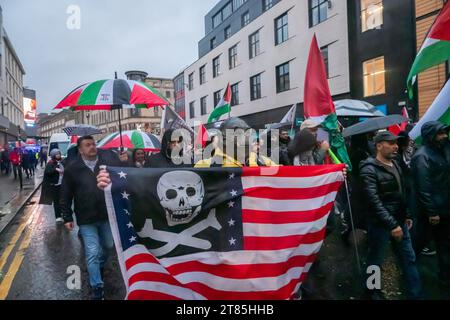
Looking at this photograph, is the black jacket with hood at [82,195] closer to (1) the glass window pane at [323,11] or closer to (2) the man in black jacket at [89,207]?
(2) the man in black jacket at [89,207]

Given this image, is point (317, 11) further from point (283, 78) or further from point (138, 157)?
point (138, 157)

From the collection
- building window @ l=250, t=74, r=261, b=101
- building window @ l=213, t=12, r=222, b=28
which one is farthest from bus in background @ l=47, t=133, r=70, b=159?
building window @ l=213, t=12, r=222, b=28

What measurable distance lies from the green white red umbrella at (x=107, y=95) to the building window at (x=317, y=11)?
17123 mm

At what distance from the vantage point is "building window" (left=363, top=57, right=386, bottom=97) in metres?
16.4

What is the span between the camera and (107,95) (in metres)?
5.08

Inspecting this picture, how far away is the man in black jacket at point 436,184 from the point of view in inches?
162

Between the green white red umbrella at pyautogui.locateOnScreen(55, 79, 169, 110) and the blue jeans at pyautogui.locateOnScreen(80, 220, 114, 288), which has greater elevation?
the green white red umbrella at pyautogui.locateOnScreen(55, 79, 169, 110)

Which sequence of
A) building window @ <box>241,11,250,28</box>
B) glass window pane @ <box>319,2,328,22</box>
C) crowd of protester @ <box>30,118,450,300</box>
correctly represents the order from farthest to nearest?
building window @ <box>241,11,250,28</box>
glass window pane @ <box>319,2,328,22</box>
crowd of protester @ <box>30,118,450,300</box>

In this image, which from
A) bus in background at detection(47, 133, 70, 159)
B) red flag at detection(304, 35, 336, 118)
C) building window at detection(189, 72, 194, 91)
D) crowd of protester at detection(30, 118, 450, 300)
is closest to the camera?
crowd of protester at detection(30, 118, 450, 300)

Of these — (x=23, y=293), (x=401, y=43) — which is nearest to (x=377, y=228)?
(x=23, y=293)

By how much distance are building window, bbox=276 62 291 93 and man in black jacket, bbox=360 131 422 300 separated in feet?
64.6

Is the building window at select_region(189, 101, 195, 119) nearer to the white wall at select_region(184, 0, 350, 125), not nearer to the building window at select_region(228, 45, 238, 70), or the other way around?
the white wall at select_region(184, 0, 350, 125)
